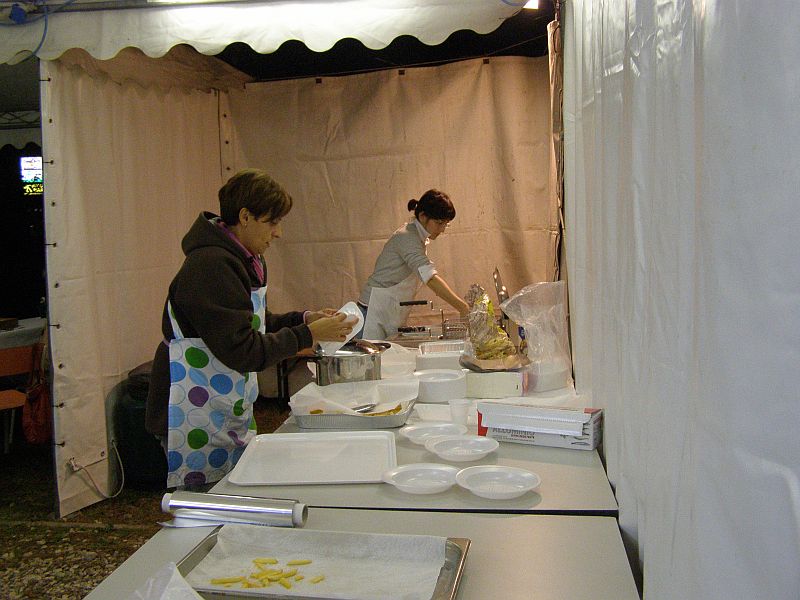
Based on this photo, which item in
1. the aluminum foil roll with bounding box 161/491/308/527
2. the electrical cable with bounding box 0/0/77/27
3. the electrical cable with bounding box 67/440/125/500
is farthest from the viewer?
the electrical cable with bounding box 67/440/125/500

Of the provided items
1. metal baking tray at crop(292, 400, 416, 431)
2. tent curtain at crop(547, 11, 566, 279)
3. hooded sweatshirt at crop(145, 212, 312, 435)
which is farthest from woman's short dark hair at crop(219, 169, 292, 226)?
tent curtain at crop(547, 11, 566, 279)

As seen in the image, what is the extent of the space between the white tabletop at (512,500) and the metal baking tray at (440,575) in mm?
313

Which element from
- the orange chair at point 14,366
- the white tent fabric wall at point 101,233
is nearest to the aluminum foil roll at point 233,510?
the white tent fabric wall at point 101,233

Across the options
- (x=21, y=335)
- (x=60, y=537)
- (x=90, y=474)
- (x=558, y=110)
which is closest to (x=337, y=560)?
(x=558, y=110)

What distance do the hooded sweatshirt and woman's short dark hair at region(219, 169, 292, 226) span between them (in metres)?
0.08

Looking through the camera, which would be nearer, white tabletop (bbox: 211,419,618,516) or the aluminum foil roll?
the aluminum foil roll

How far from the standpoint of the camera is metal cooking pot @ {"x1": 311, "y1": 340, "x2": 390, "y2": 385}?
8.67 ft

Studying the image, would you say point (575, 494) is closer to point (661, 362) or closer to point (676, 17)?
point (661, 362)

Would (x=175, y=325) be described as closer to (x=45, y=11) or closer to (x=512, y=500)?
(x=512, y=500)

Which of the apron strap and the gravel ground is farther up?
the apron strap

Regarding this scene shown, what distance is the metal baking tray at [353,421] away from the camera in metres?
2.29

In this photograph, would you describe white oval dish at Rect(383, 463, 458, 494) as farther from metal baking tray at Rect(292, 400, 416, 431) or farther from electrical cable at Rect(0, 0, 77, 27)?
electrical cable at Rect(0, 0, 77, 27)

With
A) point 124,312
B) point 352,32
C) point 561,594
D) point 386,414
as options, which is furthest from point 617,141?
point 124,312

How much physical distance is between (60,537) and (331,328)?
218 cm
